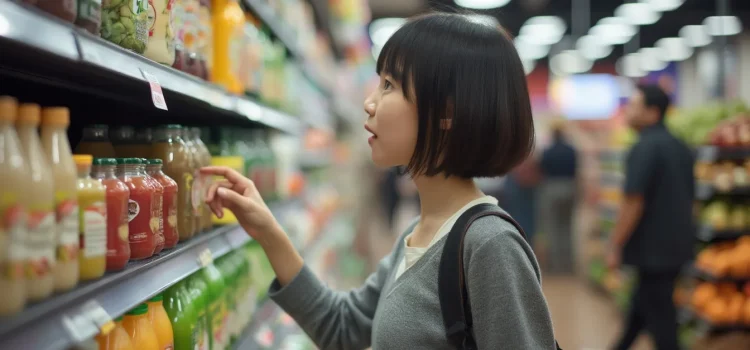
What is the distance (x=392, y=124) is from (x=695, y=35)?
14.2m

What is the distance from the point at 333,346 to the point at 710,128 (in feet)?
15.3

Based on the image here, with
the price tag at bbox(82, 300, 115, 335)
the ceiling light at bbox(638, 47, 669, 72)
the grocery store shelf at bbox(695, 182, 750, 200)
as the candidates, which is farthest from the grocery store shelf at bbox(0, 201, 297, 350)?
the ceiling light at bbox(638, 47, 669, 72)

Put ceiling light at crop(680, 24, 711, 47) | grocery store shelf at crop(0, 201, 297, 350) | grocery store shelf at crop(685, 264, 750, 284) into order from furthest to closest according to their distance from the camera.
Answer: ceiling light at crop(680, 24, 711, 47) < grocery store shelf at crop(685, 264, 750, 284) < grocery store shelf at crop(0, 201, 297, 350)

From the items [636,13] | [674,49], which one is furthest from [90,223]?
[674,49]

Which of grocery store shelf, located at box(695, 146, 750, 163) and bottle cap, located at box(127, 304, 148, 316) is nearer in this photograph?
bottle cap, located at box(127, 304, 148, 316)

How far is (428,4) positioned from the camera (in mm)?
1817

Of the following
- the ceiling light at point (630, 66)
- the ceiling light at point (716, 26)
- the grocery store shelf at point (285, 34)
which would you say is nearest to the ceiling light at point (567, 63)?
the ceiling light at point (630, 66)

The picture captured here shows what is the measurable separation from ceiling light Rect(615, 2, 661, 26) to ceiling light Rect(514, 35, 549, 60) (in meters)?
2.68

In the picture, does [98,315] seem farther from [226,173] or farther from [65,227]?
[226,173]

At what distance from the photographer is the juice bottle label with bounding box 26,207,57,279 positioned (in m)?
0.98

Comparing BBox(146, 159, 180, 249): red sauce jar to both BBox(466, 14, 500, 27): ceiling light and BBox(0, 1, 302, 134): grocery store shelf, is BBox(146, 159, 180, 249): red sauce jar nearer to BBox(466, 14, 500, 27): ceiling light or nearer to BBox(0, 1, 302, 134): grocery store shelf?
BBox(0, 1, 302, 134): grocery store shelf

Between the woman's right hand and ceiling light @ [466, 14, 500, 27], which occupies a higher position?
ceiling light @ [466, 14, 500, 27]

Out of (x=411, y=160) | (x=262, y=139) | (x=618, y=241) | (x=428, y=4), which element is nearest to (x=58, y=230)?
(x=411, y=160)

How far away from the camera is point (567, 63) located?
1642cm
